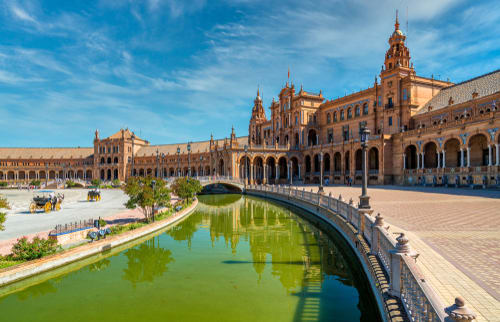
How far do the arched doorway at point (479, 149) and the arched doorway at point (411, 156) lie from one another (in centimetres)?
858

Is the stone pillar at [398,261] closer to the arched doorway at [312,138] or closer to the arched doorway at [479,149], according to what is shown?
the arched doorway at [479,149]

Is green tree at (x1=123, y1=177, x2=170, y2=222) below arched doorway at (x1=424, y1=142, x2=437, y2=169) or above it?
below

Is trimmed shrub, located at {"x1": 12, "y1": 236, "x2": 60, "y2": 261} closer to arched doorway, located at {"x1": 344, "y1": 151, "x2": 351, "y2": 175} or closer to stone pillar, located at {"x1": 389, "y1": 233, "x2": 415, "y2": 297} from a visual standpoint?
stone pillar, located at {"x1": 389, "y1": 233, "x2": 415, "y2": 297}

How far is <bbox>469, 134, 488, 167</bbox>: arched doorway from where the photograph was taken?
34156 millimetres

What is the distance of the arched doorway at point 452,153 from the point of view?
3753 cm

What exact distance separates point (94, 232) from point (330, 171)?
44.1 meters

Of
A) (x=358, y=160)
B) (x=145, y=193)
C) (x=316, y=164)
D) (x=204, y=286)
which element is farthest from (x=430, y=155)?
(x=204, y=286)

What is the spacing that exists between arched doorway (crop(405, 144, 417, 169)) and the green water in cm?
3280

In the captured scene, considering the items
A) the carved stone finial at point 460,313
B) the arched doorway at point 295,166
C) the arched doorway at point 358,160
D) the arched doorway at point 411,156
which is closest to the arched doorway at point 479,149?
the arched doorway at point 411,156

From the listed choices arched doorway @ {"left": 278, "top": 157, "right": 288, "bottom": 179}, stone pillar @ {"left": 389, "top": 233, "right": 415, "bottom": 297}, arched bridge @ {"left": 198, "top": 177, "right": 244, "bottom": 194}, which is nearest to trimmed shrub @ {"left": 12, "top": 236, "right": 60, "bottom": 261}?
stone pillar @ {"left": 389, "top": 233, "right": 415, "bottom": 297}

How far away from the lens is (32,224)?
1698cm

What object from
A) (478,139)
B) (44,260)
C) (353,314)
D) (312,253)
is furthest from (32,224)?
(478,139)

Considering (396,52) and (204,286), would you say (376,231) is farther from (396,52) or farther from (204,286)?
(396,52)

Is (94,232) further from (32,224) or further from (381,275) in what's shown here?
(381,275)
